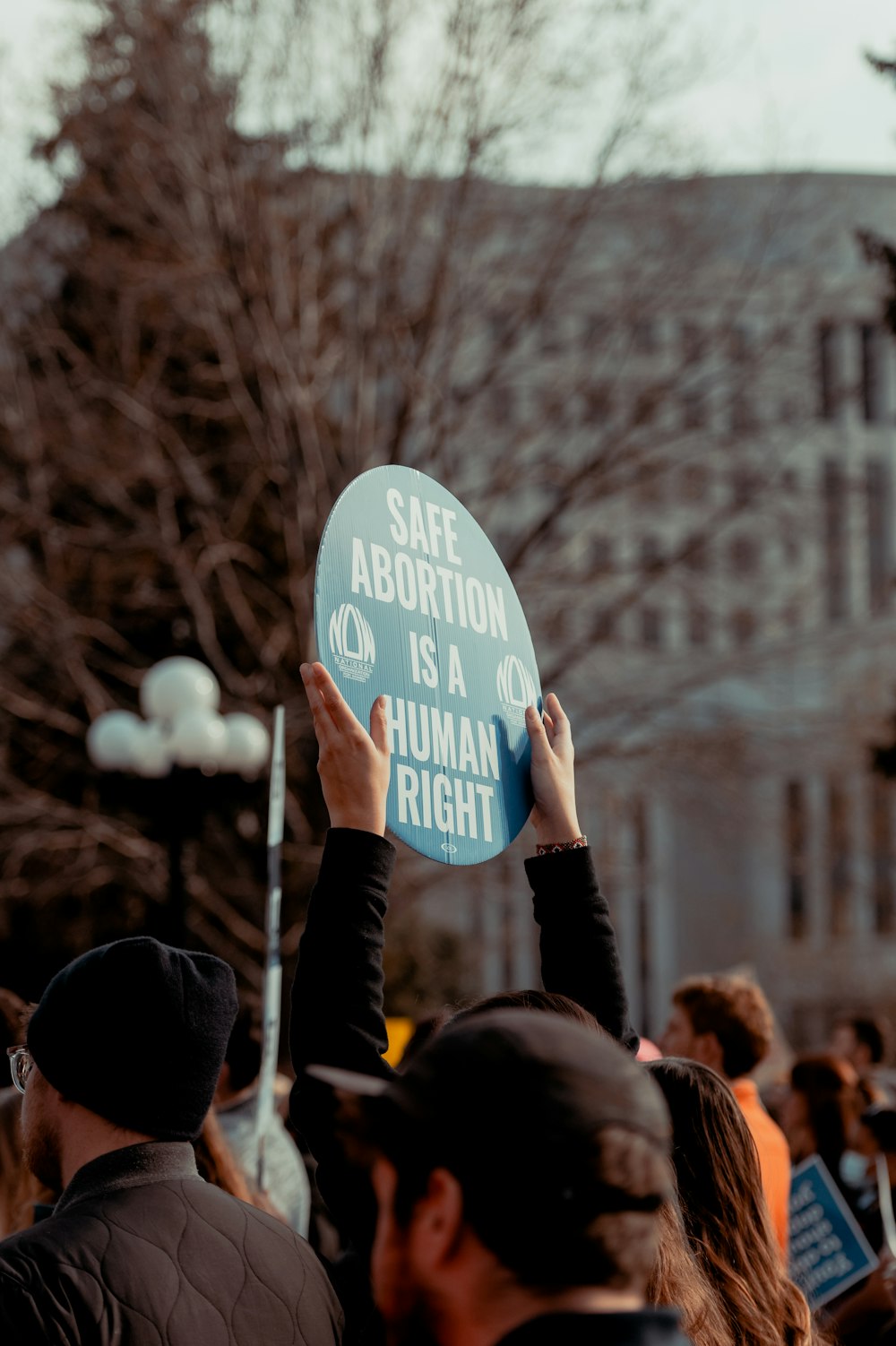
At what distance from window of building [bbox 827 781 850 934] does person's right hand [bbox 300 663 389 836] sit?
29.0 m

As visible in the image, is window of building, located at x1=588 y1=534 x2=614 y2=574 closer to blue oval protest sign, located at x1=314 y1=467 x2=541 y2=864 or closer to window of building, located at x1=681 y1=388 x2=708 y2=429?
window of building, located at x1=681 y1=388 x2=708 y2=429

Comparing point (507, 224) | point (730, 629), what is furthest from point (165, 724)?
point (730, 629)

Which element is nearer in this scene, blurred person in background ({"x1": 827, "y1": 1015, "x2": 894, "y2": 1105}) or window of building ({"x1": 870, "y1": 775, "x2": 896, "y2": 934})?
blurred person in background ({"x1": 827, "y1": 1015, "x2": 894, "y2": 1105})

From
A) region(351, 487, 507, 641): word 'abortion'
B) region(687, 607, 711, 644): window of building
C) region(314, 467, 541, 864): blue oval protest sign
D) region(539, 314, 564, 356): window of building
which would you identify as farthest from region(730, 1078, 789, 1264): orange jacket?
region(687, 607, 711, 644): window of building

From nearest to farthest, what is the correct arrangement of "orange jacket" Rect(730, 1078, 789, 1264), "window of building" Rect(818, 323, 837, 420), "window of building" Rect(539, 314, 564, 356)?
"orange jacket" Rect(730, 1078, 789, 1264) → "window of building" Rect(539, 314, 564, 356) → "window of building" Rect(818, 323, 837, 420)

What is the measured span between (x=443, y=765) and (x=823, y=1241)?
112 inches

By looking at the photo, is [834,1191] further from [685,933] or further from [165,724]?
[685,933]

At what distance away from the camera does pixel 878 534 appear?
1134 inches

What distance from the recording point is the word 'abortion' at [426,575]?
261 cm

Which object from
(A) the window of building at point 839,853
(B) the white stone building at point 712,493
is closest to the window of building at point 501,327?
(B) the white stone building at point 712,493

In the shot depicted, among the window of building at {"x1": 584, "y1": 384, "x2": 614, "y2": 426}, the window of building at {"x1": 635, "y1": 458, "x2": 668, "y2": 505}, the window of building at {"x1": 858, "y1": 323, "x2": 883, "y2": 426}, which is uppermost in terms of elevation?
the window of building at {"x1": 858, "y1": 323, "x2": 883, "y2": 426}

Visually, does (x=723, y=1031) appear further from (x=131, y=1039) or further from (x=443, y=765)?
(x=131, y=1039)

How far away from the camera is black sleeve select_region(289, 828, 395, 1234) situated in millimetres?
2102

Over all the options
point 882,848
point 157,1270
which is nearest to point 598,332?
point 157,1270
